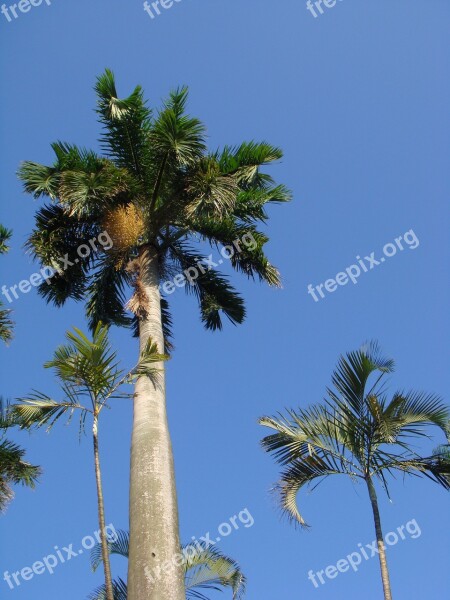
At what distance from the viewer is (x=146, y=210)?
39.0 feet

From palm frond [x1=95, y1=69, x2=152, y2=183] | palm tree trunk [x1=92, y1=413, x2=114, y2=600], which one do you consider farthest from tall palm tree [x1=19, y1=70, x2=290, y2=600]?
palm tree trunk [x1=92, y1=413, x2=114, y2=600]

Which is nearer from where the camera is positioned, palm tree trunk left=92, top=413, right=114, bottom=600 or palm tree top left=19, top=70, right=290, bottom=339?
palm tree trunk left=92, top=413, right=114, bottom=600

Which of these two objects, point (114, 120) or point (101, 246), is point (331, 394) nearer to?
point (101, 246)

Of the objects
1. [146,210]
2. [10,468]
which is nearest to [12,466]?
[10,468]

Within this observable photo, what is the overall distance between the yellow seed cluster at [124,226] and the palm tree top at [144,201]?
18 millimetres

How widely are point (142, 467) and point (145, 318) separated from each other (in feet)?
9.86

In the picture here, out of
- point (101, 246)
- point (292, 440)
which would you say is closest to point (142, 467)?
point (292, 440)

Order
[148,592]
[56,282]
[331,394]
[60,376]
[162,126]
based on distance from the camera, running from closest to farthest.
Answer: [148,592] → [60,376] → [331,394] → [162,126] → [56,282]

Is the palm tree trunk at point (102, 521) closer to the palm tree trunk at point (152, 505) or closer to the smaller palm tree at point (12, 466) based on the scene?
the palm tree trunk at point (152, 505)

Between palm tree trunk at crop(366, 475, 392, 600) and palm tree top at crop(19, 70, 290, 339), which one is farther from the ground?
palm tree top at crop(19, 70, 290, 339)

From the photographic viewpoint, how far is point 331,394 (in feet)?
28.1

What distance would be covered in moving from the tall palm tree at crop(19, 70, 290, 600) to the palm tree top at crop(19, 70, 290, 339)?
19 mm

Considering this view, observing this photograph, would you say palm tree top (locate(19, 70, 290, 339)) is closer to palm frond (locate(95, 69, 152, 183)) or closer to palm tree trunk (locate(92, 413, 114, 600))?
palm frond (locate(95, 69, 152, 183))

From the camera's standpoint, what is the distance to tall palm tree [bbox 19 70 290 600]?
11188 mm
